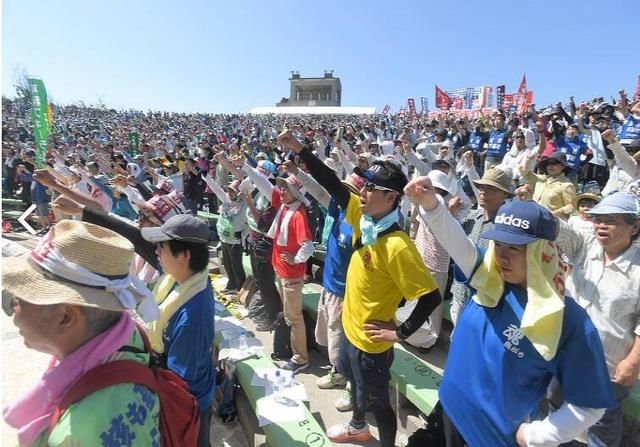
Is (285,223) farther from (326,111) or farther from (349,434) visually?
(326,111)

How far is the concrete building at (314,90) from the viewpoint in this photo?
6900 cm

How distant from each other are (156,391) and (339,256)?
2.26m

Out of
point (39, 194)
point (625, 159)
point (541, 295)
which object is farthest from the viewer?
point (39, 194)

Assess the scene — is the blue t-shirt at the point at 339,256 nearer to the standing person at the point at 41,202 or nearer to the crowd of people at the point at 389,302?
the crowd of people at the point at 389,302

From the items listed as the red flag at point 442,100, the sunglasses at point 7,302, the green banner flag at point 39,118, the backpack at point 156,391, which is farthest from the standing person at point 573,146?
the red flag at point 442,100

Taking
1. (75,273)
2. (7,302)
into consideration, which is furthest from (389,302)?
(7,302)

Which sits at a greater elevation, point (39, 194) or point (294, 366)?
point (39, 194)

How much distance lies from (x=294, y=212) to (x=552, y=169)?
305cm

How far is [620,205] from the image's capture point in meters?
2.29

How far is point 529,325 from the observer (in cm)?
156

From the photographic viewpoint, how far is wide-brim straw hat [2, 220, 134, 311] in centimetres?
124

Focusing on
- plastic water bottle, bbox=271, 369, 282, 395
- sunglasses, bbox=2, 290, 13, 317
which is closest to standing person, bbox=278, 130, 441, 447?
plastic water bottle, bbox=271, 369, 282, 395

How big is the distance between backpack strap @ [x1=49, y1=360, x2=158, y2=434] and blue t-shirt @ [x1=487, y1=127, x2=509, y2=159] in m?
9.56

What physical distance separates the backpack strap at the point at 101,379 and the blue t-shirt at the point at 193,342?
78 cm
